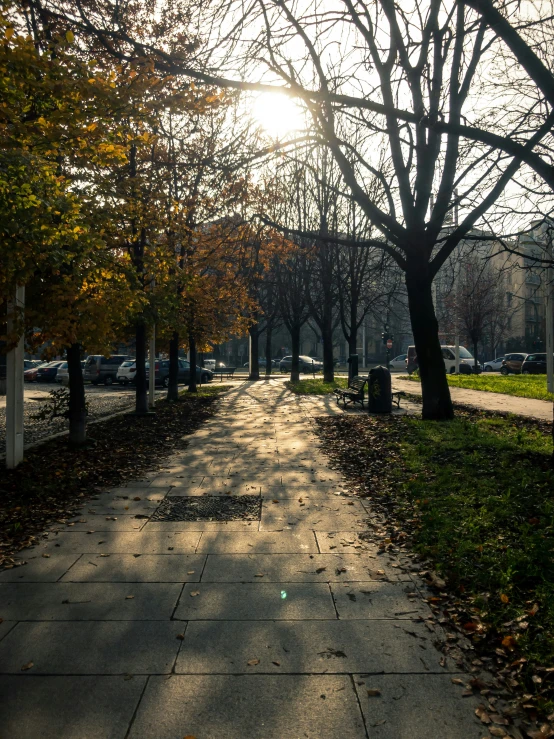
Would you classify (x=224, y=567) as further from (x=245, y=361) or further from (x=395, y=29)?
(x=245, y=361)

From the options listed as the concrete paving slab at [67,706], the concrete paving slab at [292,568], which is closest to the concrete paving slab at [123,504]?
the concrete paving slab at [292,568]

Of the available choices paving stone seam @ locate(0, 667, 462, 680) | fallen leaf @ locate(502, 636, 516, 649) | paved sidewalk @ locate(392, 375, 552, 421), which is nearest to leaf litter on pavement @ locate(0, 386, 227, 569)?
paving stone seam @ locate(0, 667, 462, 680)

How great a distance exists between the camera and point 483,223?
481 inches

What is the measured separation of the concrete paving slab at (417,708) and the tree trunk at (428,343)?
1045cm

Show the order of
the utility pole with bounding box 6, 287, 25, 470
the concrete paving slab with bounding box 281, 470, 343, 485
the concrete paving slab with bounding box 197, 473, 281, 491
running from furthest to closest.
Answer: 1. the utility pole with bounding box 6, 287, 25, 470
2. the concrete paving slab with bounding box 281, 470, 343, 485
3. the concrete paving slab with bounding box 197, 473, 281, 491

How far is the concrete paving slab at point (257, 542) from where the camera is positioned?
5637 mm

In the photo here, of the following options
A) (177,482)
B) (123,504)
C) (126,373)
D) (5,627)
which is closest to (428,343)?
(177,482)

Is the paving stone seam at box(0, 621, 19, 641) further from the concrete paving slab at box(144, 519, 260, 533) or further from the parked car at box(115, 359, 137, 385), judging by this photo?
the parked car at box(115, 359, 137, 385)

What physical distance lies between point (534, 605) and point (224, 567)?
2.26 m

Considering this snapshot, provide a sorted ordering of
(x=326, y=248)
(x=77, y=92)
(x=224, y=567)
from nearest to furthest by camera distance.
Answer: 1. (x=224, y=567)
2. (x=77, y=92)
3. (x=326, y=248)

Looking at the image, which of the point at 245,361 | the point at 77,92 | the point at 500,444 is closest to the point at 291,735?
the point at 77,92

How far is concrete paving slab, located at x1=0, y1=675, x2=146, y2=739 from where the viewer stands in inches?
116

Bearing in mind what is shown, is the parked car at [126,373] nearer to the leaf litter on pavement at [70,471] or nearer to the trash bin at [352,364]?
the trash bin at [352,364]

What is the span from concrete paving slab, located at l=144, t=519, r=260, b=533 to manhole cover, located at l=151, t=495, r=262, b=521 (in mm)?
118
